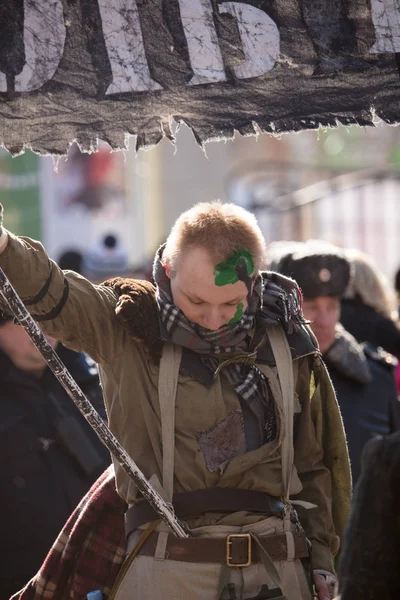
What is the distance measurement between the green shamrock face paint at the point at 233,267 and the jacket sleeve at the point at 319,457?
359 millimetres

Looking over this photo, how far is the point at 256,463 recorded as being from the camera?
2.98m

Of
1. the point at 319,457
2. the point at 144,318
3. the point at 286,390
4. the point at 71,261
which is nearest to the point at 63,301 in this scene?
the point at 144,318

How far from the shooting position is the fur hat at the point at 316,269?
482cm

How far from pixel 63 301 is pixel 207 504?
666mm

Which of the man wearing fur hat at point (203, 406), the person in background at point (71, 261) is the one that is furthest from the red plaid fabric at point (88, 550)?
the person in background at point (71, 261)

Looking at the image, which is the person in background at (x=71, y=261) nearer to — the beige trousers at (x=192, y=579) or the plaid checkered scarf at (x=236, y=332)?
the plaid checkered scarf at (x=236, y=332)

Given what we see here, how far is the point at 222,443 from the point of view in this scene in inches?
116

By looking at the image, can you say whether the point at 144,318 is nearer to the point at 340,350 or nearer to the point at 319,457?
the point at 319,457

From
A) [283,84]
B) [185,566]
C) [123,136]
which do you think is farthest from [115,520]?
[283,84]

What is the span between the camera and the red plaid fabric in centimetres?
318

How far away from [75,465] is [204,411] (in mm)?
1767

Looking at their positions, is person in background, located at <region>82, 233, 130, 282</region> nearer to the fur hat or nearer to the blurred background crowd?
the blurred background crowd

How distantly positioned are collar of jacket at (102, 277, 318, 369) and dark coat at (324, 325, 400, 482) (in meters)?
1.83

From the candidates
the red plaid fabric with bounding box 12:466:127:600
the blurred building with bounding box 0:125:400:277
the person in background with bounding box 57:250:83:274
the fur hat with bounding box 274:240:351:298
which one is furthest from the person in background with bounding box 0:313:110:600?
the blurred building with bounding box 0:125:400:277
